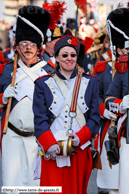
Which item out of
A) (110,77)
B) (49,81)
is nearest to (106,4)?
(110,77)

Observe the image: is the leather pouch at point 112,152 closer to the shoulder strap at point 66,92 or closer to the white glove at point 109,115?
the shoulder strap at point 66,92

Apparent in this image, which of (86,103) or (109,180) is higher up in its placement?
(86,103)

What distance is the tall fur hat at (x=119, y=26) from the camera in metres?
5.25

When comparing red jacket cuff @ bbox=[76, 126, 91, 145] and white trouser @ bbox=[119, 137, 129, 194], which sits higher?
red jacket cuff @ bbox=[76, 126, 91, 145]

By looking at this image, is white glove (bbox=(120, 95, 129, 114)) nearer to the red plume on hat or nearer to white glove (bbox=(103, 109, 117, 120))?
Answer: white glove (bbox=(103, 109, 117, 120))

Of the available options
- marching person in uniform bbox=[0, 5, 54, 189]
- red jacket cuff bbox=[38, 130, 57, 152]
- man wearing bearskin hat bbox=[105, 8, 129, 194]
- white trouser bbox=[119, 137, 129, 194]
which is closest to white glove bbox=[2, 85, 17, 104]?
marching person in uniform bbox=[0, 5, 54, 189]

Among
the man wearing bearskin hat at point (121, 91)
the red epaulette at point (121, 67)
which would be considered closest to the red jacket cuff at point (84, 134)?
the man wearing bearskin hat at point (121, 91)

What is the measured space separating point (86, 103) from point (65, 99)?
0.21 m

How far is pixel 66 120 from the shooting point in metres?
4.48

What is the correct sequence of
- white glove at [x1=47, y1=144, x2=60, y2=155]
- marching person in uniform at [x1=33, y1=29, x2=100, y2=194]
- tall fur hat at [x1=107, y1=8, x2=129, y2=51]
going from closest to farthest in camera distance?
white glove at [x1=47, y1=144, x2=60, y2=155], marching person in uniform at [x1=33, y1=29, x2=100, y2=194], tall fur hat at [x1=107, y1=8, x2=129, y2=51]

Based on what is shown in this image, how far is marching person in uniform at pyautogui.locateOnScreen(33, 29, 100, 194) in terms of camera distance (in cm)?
438

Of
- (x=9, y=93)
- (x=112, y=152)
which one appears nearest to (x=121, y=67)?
(x=112, y=152)

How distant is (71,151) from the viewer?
4.32m

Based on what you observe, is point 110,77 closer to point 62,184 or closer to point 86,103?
point 86,103
